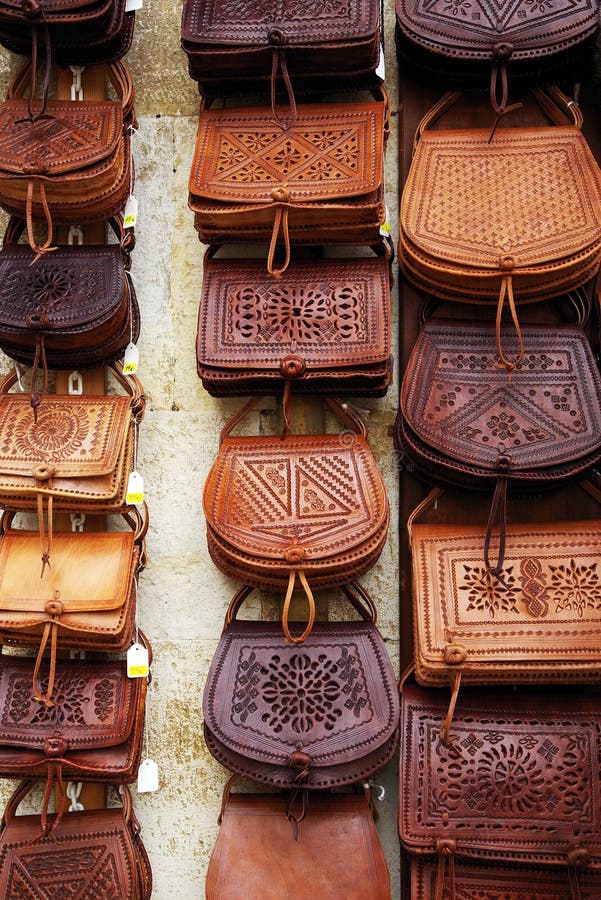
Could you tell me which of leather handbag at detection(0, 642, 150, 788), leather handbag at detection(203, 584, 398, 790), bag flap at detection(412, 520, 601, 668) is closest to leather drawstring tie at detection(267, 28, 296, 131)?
bag flap at detection(412, 520, 601, 668)

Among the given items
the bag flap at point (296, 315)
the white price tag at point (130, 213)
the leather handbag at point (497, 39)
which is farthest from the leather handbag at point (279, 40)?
the bag flap at point (296, 315)

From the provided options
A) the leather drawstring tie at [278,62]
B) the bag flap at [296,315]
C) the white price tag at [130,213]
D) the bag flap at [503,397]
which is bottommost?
the bag flap at [503,397]

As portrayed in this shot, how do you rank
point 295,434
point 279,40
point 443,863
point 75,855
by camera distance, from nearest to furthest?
1. point 443,863
2. point 75,855
3. point 279,40
4. point 295,434

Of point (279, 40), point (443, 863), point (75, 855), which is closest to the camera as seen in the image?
point (443, 863)

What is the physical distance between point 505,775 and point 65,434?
1.39 m

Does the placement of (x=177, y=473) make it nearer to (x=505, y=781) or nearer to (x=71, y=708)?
(x=71, y=708)

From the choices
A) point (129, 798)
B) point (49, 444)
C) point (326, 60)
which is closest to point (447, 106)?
point (326, 60)

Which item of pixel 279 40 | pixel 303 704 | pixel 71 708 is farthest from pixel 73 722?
pixel 279 40

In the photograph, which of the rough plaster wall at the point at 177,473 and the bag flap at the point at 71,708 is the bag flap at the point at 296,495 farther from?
the bag flap at the point at 71,708

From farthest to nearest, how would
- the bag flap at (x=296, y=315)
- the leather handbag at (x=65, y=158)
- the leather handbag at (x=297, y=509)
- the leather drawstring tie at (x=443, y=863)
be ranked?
the leather handbag at (x=65, y=158), the bag flap at (x=296, y=315), the leather handbag at (x=297, y=509), the leather drawstring tie at (x=443, y=863)

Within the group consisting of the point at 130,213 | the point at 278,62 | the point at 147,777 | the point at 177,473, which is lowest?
the point at 147,777

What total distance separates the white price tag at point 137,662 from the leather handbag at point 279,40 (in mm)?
1537

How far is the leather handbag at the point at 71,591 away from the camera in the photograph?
225 centimetres

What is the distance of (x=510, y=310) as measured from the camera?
2350 mm
